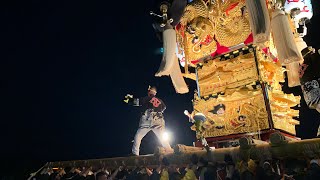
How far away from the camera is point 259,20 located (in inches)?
171

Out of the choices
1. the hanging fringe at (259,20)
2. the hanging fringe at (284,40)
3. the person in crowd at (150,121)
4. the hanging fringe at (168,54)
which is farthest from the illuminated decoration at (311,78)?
the person in crowd at (150,121)

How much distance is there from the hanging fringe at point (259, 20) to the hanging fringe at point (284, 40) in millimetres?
297

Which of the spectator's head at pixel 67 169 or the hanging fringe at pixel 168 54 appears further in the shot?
A: the spectator's head at pixel 67 169

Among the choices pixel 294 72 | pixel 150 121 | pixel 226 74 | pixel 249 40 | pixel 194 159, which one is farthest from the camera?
pixel 150 121

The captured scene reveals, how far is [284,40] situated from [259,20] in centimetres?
57

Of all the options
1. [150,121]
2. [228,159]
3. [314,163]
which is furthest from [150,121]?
[314,163]

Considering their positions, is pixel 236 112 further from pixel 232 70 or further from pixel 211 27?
pixel 211 27

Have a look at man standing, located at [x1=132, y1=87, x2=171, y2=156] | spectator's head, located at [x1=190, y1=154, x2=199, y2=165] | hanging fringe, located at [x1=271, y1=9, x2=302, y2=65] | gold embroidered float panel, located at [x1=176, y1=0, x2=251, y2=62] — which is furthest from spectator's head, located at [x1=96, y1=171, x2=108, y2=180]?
hanging fringe, located at [x1=271, y1=9, x2=302, y2=65]

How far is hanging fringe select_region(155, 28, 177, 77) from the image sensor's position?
550cm

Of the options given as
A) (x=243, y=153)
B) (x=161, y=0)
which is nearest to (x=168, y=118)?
(x=161, y=0)

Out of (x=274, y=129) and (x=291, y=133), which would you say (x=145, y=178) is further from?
(x=291, y=133)

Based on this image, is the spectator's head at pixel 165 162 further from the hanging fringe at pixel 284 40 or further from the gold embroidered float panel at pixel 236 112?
the hanging fringe at pixel 284 40

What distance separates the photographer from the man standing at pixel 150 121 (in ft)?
21.9

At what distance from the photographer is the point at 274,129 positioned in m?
5.64
